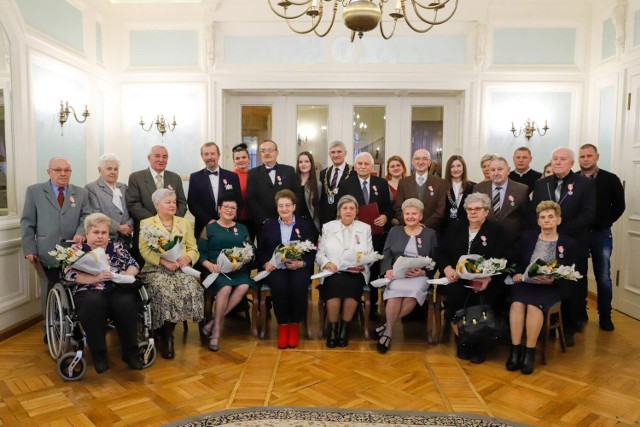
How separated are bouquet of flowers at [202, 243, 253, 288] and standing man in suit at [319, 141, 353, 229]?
0.90m

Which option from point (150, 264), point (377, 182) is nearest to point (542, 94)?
point (377, 182)

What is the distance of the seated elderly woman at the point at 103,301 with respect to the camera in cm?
331

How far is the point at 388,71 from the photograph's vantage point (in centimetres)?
607

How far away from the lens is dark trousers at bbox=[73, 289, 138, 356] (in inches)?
130

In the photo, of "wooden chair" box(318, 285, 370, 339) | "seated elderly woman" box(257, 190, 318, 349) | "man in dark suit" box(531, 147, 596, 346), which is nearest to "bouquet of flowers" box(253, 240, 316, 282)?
"seated elderly woman" box(257, 190, 318, 349)

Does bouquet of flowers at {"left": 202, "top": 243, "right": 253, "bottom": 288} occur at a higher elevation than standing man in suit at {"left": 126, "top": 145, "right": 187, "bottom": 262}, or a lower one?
lower

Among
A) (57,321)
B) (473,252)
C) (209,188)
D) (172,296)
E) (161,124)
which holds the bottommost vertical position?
(57,321)

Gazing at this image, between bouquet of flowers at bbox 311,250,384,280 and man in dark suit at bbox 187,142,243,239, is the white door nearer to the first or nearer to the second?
bouquet of flowers at bbox 311,250,384,280

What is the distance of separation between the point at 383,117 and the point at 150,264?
3.91 metres

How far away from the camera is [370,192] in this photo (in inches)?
177

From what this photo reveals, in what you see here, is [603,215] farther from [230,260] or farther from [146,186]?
[146,186]

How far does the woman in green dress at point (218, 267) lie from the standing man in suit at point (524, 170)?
9.01ft

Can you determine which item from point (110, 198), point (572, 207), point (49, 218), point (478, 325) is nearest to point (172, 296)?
point (110, 198)

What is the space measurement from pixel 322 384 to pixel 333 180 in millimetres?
1974
